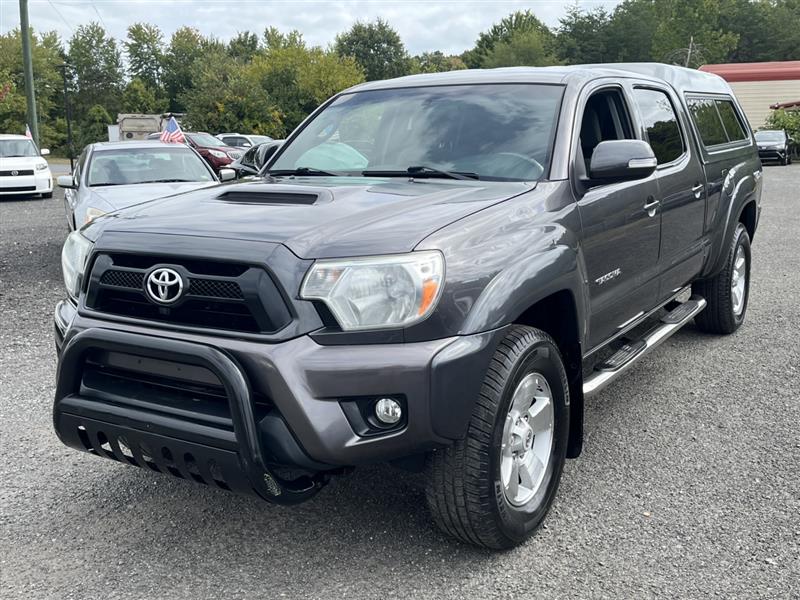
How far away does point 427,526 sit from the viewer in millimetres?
3367

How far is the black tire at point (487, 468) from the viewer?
2.82 metres

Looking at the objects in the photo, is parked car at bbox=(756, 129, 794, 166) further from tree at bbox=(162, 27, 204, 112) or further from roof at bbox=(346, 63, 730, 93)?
tree at bbox=(162, 27, 204, 112)

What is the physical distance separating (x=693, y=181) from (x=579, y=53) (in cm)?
8288

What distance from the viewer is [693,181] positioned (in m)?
5.08

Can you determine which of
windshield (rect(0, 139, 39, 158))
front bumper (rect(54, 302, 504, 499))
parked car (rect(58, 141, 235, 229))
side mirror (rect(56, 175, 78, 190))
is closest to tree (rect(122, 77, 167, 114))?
windshield (rect(0, 139, 39, 158))

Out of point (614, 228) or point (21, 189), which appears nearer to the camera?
point (614, 228)

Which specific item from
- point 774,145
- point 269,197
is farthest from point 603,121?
point 774,145

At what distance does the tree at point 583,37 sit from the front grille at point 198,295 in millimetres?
84075

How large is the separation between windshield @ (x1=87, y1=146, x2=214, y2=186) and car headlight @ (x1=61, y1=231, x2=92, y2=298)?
6.35 metres

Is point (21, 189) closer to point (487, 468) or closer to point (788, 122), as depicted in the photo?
point (487, 468)

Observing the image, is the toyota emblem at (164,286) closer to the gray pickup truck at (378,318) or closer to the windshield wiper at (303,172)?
the gray pickup truck at (378,318)

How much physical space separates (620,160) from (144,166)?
7627 millimetres

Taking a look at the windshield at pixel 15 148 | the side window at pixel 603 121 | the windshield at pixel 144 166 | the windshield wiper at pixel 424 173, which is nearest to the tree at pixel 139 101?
the windshield at pixel 15 148

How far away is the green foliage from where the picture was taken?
1420 inches
